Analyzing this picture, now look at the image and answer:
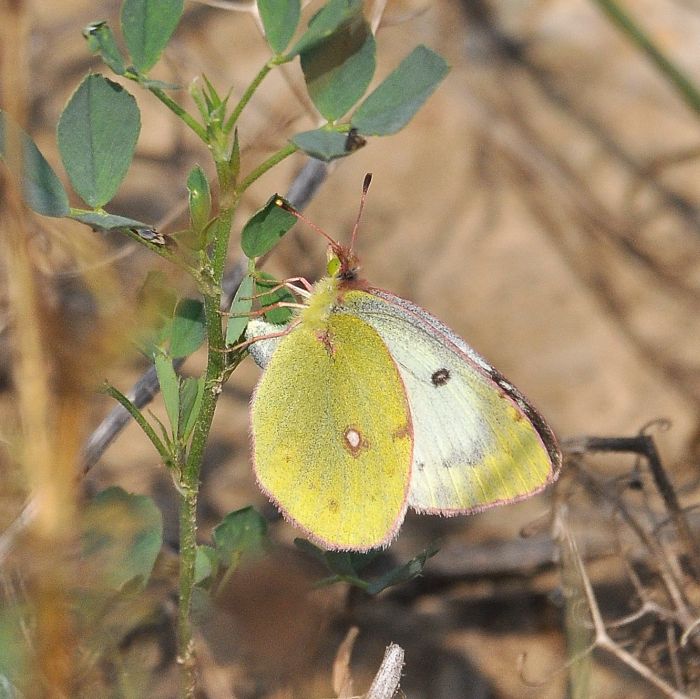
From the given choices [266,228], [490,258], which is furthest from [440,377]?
[490,258]

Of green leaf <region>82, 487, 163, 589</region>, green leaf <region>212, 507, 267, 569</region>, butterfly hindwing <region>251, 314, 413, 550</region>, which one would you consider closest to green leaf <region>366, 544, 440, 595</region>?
butterfly hindwing <region>251, 314, 413, 550</region>

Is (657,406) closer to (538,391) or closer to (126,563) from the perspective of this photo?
(538,391)

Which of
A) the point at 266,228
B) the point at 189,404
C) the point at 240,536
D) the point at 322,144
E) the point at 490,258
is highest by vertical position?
the point at 322,144

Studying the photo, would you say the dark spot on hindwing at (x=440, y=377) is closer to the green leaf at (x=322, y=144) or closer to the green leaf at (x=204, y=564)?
the green leaf at (x=204, y=564)

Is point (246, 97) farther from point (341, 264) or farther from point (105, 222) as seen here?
point (341, 264)

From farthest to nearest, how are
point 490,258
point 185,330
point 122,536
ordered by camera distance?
point 490,258
point 122,536
point 185,330

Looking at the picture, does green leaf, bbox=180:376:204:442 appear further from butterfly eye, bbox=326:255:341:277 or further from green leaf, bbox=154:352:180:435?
butterfly eye, bbox=326:255:341:277

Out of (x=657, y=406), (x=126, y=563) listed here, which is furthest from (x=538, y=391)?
(x=126, y=563)
